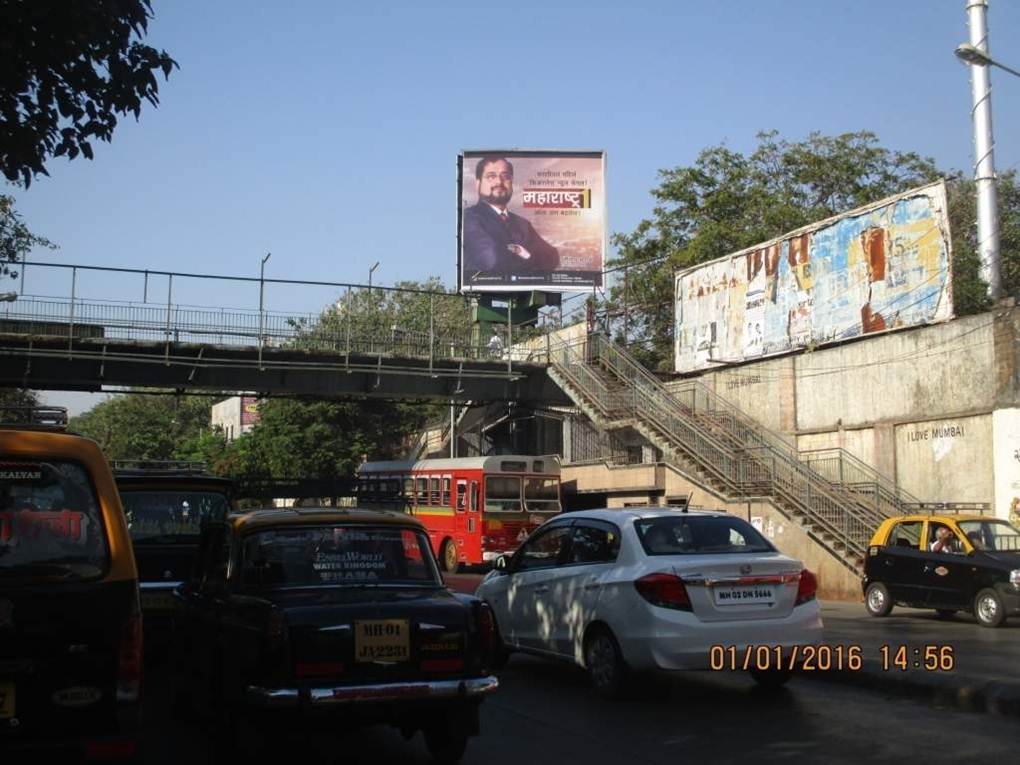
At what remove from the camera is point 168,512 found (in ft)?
41.8

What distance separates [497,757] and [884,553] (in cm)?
1244

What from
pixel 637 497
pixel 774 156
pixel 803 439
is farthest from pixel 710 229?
pixel 803 439

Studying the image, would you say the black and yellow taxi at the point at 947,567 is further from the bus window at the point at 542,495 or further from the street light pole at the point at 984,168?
the bus window at the point at 542,495

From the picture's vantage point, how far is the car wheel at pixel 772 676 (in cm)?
1012

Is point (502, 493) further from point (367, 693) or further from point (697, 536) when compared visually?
point (367, 693)

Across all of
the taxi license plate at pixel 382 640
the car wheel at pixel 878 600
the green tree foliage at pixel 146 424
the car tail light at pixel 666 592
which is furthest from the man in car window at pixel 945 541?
the green tree foliage at pixel 146 424

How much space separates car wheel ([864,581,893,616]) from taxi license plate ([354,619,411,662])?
1331 centimetres

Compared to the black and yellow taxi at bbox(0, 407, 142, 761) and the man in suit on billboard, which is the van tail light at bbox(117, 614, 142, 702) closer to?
the black and yellow taxi at bbox(0, 407, 142, 761)

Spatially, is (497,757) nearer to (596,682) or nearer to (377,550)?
(377,550)

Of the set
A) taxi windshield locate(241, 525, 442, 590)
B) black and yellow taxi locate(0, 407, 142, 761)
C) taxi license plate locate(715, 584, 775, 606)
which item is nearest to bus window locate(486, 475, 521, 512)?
→ taxi license plate locate(715, 584, 775, 606)

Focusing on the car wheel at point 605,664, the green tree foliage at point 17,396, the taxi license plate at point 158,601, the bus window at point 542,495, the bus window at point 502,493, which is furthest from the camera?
the green tree foliage at point 17,396

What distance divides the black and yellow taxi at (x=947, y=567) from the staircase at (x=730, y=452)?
4.77 meters

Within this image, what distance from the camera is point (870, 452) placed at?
2667 centimetres
